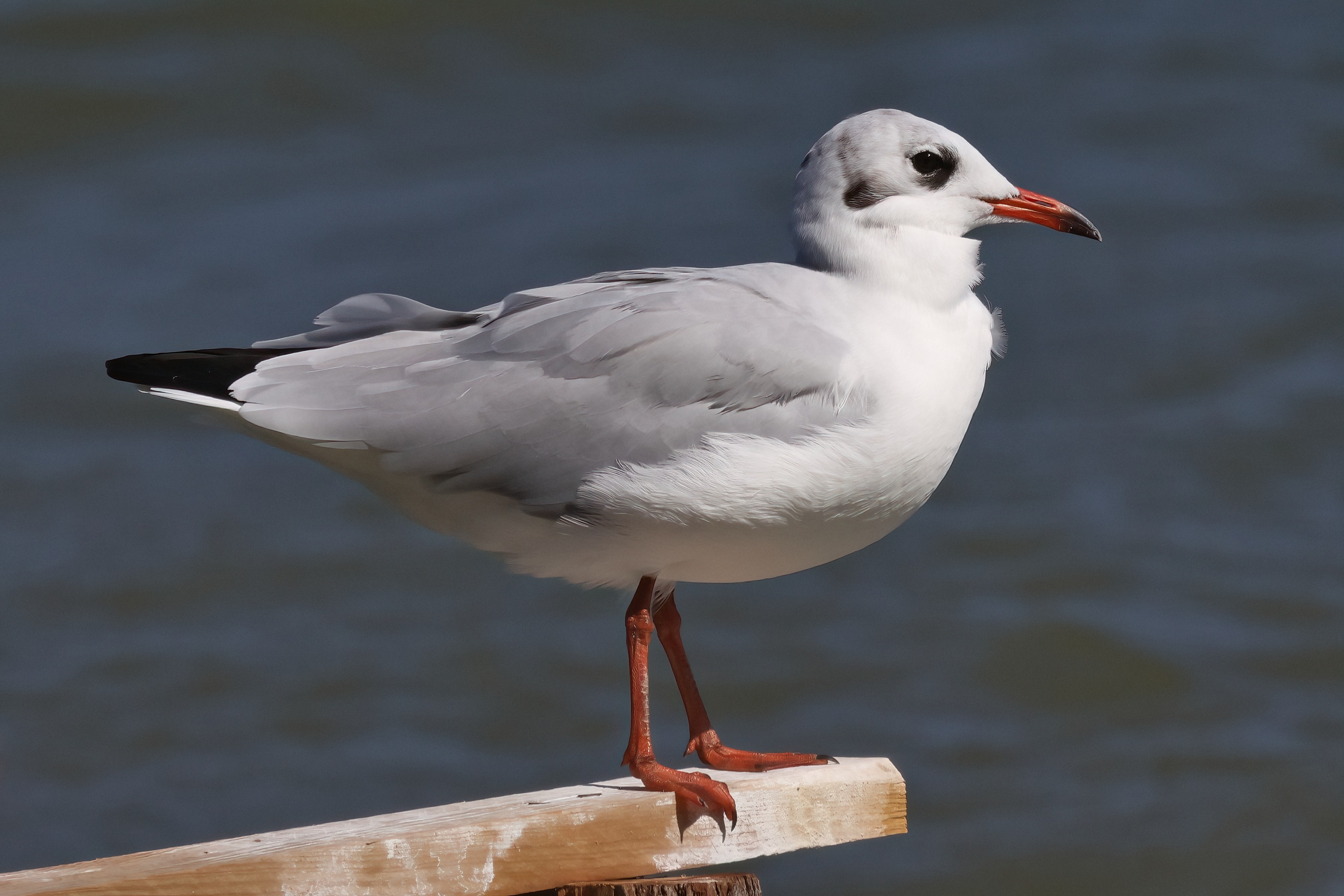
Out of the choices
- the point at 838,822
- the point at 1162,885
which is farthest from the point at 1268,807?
the point at 838,822

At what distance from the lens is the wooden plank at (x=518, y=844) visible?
237 cm

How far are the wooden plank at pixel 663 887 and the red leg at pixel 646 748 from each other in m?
0.11

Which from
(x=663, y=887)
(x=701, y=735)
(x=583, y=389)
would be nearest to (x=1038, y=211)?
(x=583, y=389)

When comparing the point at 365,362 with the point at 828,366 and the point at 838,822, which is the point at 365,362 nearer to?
the point at 828,366

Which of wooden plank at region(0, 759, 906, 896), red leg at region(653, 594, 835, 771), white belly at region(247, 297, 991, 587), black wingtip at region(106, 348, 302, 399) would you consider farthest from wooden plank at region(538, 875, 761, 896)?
black wingtip at region(106, 348, 302, 399)

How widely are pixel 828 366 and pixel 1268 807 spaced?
396 centimetres

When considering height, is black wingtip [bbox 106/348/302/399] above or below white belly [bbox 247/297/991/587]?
above

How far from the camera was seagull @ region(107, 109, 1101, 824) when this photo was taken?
2834 millimetres

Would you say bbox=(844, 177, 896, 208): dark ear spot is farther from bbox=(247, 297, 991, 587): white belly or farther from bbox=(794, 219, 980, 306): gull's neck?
bbox=(247, 297, 991, 587): white belly

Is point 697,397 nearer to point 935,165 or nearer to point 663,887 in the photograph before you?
point 935,165

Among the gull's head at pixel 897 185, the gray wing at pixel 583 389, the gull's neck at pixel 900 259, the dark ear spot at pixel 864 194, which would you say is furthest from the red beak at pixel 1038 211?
the gray wing at pixel 583 389

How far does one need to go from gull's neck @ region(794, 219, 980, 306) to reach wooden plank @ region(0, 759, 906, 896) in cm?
94

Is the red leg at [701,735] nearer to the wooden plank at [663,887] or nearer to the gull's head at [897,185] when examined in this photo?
the wooden plank at [663,887]

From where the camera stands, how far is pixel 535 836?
2574mm
